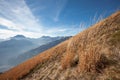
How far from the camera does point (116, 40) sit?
6.56 m

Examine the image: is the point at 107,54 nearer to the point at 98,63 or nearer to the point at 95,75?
the point at 98,63

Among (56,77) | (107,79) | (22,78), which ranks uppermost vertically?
(107,79)

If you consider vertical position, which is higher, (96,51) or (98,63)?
(96,51)

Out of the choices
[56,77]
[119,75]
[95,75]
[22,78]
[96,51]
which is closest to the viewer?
[119,75]

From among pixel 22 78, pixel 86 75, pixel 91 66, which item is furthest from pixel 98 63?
pixel 22 78

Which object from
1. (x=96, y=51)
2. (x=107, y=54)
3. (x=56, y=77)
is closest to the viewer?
(x=96, y=51)

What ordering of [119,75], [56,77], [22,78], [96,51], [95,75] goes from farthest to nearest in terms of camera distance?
[22,78], [56,77], [96,51], [95,75], [119,75]

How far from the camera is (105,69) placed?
195 inches

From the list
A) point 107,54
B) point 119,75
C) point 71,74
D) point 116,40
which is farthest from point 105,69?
point 116,40

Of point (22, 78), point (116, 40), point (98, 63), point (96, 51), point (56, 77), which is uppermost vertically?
point (116, 40)

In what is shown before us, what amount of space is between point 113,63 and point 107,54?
31.9 inches

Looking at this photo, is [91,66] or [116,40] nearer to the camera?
[91,66]

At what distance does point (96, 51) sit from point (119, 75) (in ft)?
4.22

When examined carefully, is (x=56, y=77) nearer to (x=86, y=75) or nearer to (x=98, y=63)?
(x=86, y=75)
